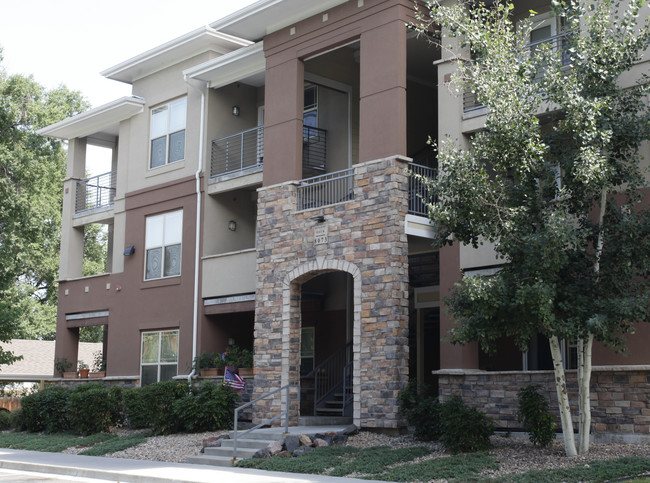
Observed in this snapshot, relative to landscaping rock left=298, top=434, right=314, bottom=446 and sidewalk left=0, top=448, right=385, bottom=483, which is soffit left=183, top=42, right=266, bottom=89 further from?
sidewalk left=0, top=448, right=385, bottom=483

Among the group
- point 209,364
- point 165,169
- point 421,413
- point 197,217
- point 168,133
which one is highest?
point 168,133

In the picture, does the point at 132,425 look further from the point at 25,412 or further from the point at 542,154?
the point at 542,154

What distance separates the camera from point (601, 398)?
1465 centimetres

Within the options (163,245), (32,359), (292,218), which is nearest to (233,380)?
(292,218)

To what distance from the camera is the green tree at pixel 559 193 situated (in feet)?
41.8

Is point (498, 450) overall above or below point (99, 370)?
below

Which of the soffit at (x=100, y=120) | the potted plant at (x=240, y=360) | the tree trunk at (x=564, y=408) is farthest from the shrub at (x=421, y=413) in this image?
the soffit at (x=100, y=120)

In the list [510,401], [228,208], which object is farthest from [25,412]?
[510,401]

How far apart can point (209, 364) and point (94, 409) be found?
307 centimetres

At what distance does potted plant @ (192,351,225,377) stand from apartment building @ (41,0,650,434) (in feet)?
1.98

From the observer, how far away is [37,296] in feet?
152

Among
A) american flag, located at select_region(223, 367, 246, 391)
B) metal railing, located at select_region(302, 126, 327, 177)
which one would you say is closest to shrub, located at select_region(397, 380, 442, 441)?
american flag, located at select_region(223, 367, 246, 391)

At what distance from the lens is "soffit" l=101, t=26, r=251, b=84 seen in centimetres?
2330

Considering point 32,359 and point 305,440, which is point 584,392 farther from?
point 32,359
